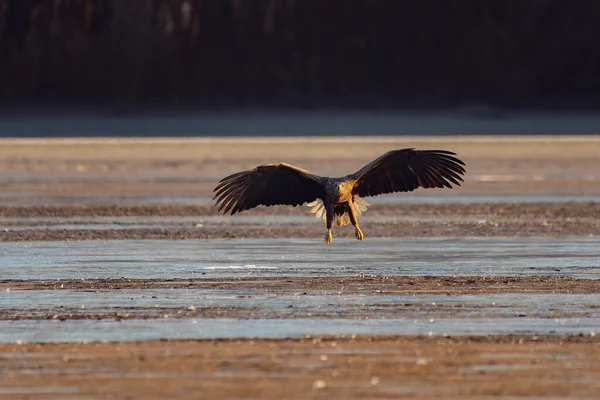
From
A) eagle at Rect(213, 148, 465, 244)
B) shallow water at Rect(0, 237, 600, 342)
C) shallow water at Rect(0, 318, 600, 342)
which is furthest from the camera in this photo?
eagle at Rect(213, 148, 465, 244)

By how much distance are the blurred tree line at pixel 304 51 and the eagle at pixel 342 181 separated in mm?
45312

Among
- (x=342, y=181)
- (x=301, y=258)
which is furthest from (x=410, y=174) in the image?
(x=301, y=258)

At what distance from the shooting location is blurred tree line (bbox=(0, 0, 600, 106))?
61.5 m

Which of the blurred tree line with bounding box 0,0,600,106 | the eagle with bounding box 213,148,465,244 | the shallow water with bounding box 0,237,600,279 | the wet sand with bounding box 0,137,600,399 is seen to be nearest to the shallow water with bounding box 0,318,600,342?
the wet sand with bounding box 0,137,600,399

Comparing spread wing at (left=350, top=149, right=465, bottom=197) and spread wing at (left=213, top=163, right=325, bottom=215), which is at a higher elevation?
spread wing at (left=350, top=149, right=465, bottom=197)

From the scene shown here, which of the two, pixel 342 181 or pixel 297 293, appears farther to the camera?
pixel 342 181

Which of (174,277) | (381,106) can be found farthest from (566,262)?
(381,106)

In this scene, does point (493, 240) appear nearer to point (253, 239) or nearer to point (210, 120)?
point (253, 239)

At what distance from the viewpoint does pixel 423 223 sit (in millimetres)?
18688

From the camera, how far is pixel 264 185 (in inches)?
602

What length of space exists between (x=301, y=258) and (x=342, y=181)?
89 cm

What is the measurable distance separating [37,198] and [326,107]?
37.3m

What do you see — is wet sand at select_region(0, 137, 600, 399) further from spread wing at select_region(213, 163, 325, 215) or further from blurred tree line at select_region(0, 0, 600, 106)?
blurred tree line at select_region(0, 0, 600, 106)

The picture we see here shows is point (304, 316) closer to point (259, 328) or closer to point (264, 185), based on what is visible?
point (259, 328)
